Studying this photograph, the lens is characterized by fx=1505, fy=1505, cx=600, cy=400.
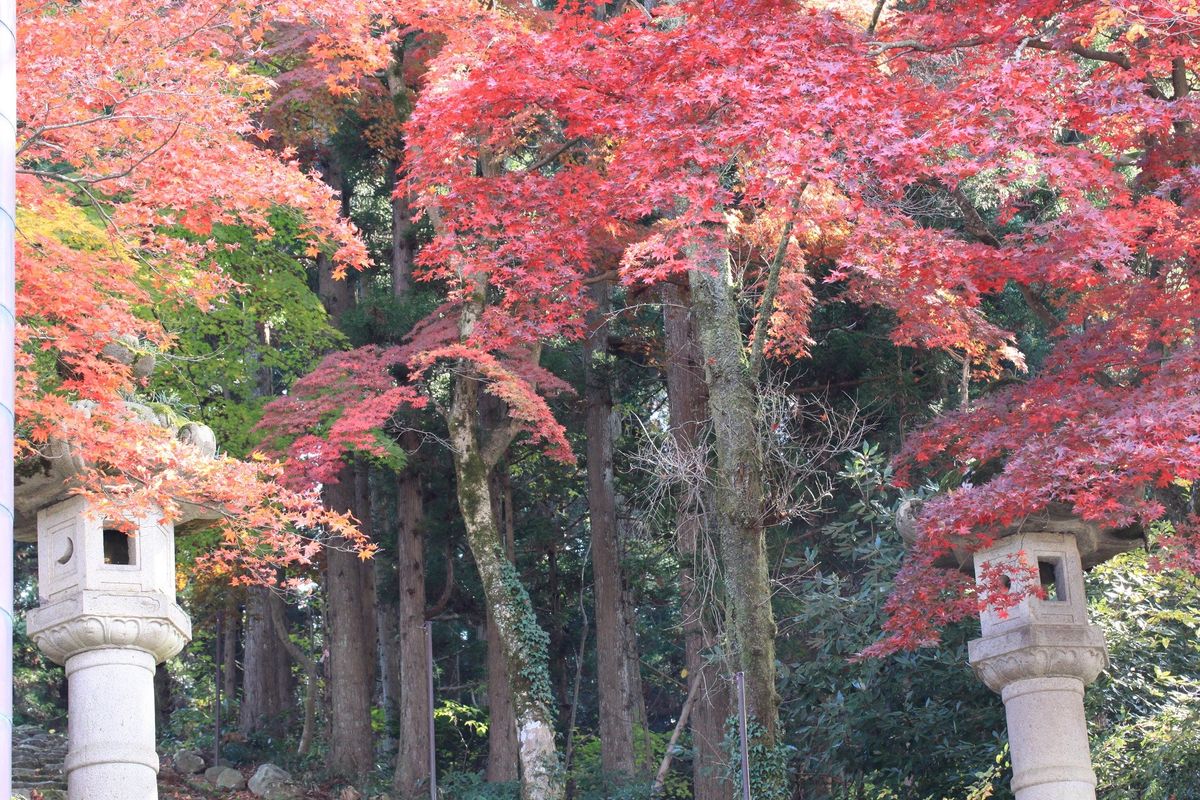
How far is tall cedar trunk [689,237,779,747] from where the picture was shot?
998 centimetres

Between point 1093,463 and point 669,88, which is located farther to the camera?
point 669,88

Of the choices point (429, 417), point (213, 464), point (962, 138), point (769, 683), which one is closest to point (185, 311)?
point (429, 417)

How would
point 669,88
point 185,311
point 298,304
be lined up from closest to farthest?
point 669,88 → point 185,311 → point 298,304

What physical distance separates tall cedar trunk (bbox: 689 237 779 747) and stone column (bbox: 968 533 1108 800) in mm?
1447

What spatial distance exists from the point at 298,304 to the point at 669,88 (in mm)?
7764

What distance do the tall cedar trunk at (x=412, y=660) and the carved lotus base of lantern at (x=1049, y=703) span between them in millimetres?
8382

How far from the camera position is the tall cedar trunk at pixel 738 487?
998cm

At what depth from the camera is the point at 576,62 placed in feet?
37.1

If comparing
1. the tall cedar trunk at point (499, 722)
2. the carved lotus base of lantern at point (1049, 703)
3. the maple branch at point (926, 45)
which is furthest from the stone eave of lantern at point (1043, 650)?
the tall cedar trunk at point (499, 722)

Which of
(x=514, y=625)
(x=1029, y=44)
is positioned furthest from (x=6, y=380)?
(x=514, y=625)

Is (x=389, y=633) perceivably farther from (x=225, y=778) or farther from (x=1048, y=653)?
(x=1048, y=653)

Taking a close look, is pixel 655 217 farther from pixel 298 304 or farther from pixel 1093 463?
pixel 1093 463

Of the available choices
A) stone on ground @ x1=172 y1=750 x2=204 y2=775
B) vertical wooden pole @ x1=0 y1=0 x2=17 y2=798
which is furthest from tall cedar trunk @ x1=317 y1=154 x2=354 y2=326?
vertical wooden pole @ x1=0 y1=0 x2=17 y2=798

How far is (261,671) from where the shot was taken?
781 inches
